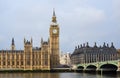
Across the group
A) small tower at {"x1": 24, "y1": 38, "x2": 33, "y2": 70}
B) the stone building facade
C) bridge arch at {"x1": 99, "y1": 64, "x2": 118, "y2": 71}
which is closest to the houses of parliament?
small tower at {"x1": 24, "y1": 38, "x2": 33, "y2": 70}

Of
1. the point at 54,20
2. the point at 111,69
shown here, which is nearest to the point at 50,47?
the point at 54,20

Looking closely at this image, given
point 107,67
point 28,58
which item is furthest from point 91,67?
point 28,58

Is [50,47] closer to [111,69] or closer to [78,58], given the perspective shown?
[78,58]

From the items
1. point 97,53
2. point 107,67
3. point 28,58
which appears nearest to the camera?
point 107,67

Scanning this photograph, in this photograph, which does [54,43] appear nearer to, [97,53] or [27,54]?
[27,54]

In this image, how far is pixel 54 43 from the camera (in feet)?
471

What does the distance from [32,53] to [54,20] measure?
847 inches

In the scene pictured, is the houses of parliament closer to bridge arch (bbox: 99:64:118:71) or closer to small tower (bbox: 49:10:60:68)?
small tower (bbox: 49:10:60:68)

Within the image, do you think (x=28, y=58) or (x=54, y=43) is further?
(x=54, y=43)

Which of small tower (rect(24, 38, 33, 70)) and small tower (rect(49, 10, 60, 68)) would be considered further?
small tower (rect(49, 10, 60, 68))

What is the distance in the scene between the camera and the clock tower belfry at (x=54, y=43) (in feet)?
459

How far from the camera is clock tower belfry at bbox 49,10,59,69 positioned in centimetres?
13988

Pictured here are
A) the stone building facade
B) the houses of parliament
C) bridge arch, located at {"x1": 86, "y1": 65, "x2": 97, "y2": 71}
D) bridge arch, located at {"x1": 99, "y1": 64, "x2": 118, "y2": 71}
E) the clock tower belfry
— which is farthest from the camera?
the stone building facade

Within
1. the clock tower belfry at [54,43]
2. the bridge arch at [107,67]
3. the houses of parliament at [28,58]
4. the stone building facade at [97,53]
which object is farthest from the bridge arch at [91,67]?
the stone building facade at [97,53]
